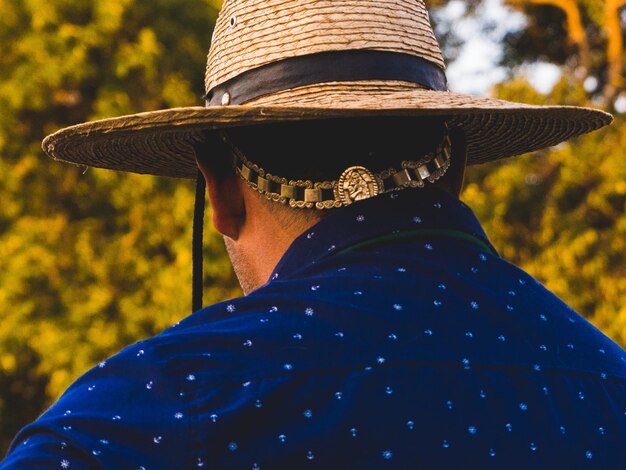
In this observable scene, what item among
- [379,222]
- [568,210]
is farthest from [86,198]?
[379,222]

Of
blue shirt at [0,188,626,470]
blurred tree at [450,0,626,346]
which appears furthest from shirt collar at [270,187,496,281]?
blurred tree at [450,0,626,346]

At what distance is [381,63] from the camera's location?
1778mm

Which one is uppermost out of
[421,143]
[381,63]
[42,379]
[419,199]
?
[42,379]

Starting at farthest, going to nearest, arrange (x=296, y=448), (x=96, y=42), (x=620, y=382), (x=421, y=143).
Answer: (x=96, y=42)
(x=421, y=143)
(x=620, y=382)
(x=296, y=448)

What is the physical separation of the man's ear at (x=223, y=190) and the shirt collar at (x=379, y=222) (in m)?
0.22

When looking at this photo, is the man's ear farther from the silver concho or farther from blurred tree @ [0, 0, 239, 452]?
blurred tree @ [0, 0, 239, 452]

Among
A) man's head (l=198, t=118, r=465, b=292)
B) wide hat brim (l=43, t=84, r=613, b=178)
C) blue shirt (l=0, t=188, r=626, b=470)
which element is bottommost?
blue shirt (l=0, t=188, r=626, b=470)

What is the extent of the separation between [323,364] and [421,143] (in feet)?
1.64

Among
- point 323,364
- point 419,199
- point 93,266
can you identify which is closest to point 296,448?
point 323,364

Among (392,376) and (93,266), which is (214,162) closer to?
(392,376)

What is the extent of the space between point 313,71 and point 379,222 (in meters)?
0.41

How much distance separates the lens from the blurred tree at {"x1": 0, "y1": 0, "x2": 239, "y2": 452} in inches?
293

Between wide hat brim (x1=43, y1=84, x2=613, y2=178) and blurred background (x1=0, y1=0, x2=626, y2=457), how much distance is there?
487cm

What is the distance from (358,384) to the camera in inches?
49.1
